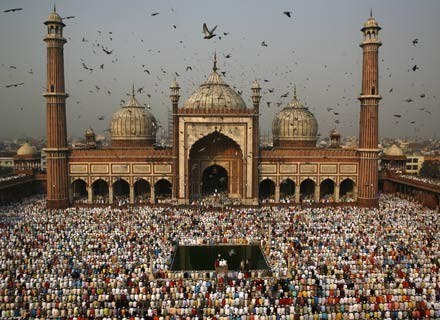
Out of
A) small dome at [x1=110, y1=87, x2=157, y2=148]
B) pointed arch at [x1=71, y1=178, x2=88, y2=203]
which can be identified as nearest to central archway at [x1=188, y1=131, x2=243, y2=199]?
small dome at [x1=110, y1=87, x2=157, y2=148]

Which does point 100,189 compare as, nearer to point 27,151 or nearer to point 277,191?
point 27,151

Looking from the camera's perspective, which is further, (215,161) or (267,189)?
(267,189)

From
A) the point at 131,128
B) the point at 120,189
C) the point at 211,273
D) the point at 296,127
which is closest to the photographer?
the point at 211,273

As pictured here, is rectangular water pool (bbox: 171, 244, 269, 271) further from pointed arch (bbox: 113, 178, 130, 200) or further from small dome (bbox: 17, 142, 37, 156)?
small dome (bbox: 17, 142, 37, 156)

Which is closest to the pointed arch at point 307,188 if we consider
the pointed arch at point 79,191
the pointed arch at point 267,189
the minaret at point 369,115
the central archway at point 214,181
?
the pointed arch at point 267,189

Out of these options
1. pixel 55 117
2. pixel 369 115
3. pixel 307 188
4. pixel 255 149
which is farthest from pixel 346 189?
pixel 55 117
